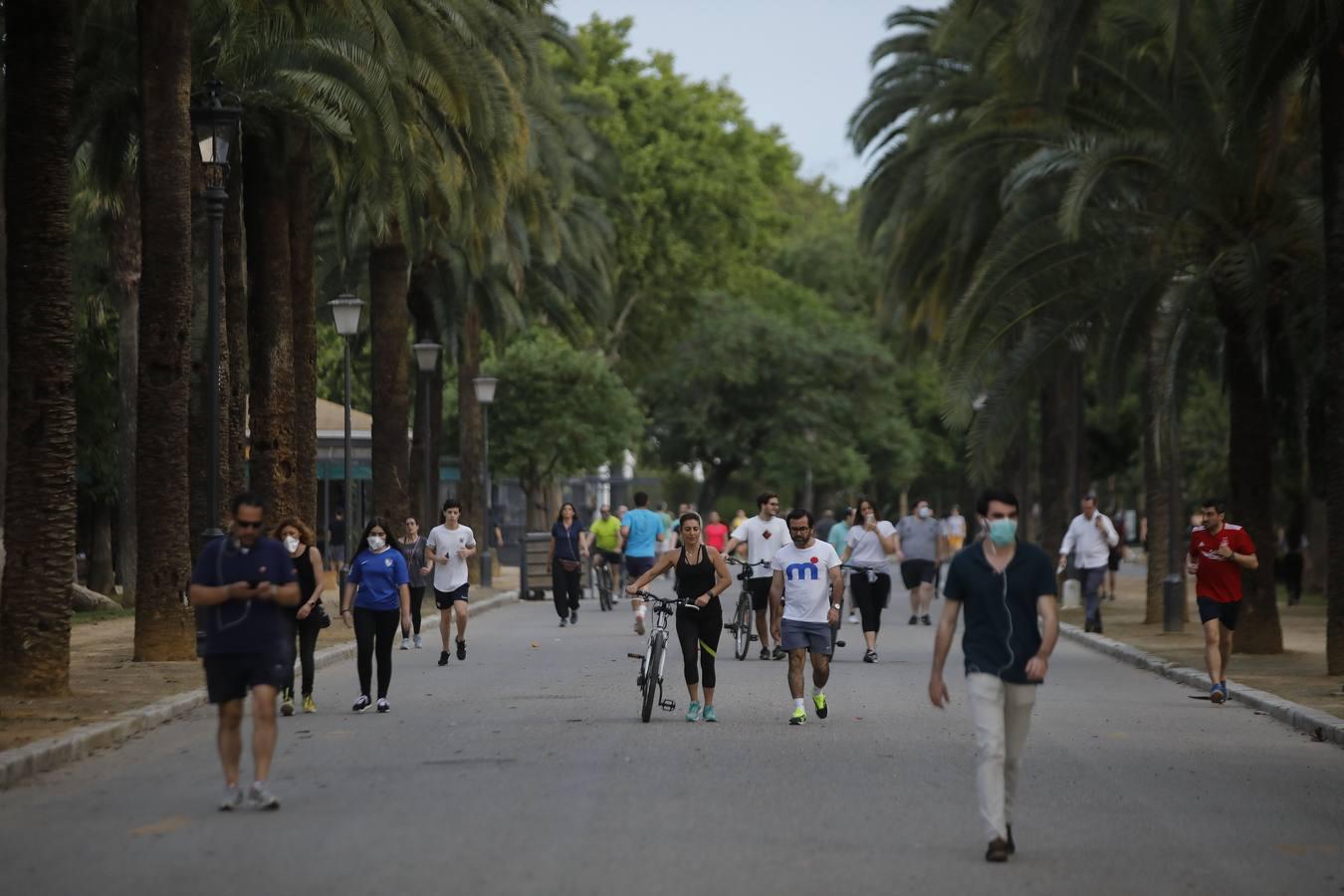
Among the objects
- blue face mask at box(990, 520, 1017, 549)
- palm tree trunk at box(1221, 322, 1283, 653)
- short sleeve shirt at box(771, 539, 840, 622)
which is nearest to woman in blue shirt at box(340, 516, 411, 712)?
short sleeve shirt at box(771, 539, 840, 622)

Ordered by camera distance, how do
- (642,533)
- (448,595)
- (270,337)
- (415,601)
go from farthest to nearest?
(642,533)
(270,337)
(415,601)
(448,595)

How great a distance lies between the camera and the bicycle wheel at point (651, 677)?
15562mm

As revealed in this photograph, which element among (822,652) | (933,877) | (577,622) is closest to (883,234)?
(577,622)

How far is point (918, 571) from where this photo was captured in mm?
30703

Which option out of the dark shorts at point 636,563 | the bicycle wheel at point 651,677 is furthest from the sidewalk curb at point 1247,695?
the dark shorts at point 636,563

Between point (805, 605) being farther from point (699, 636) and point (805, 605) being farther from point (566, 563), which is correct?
point (566, 563)

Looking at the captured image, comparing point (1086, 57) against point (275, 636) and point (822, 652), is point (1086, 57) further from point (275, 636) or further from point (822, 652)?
point (275, 636)

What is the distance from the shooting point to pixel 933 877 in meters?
8.77

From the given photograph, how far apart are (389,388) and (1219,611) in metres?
18.0

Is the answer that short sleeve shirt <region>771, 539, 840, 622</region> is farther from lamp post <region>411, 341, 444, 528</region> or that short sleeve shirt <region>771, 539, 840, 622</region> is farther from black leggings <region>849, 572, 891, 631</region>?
lamp post <region>411, 341, 444, 528</region>

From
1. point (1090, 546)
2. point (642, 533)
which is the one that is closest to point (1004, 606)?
point (1090, 546)

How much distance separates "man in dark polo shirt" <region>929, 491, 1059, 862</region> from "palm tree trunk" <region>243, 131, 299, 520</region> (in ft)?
55.1

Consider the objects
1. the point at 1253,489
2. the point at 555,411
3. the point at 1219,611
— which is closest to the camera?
the point at 1219,611

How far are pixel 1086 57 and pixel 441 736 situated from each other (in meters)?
14.6
